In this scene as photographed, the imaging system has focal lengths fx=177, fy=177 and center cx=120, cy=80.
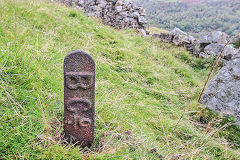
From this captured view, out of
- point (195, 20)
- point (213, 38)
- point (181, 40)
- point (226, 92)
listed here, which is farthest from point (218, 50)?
point (195, 20)

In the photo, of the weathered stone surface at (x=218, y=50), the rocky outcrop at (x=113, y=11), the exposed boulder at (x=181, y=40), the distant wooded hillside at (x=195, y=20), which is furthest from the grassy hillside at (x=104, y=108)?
the distant wooded hillside at (x=195, y=20)

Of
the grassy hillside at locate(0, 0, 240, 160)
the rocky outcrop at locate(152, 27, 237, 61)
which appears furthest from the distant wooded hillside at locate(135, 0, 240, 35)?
the grassy hillside at locate(0, 0, 240, 160)

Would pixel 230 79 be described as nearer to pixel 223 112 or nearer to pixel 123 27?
pixel 223 112

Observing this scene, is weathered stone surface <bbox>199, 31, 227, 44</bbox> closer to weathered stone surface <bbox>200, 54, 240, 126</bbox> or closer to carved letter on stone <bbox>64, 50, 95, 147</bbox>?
weathered stone surface <bbox>200, 54, 240, 126</bbox>

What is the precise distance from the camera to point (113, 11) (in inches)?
371

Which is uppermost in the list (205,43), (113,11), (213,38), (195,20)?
(195,20)

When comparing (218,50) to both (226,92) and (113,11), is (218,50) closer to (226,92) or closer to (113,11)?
(226,92)

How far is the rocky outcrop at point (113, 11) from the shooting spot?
29.9ft

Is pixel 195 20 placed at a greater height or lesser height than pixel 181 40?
greater

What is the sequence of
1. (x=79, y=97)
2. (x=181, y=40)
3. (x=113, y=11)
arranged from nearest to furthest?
(x=79, y=97)
(x=181, y=40)
(x=113, y=11)

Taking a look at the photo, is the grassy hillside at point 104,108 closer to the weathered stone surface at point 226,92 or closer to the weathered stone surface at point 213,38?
the weathered stone surface at point 226,92

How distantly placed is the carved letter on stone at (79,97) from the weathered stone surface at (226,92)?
7.87ft

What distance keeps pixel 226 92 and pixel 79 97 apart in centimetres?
274

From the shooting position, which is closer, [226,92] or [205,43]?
[226,92]
